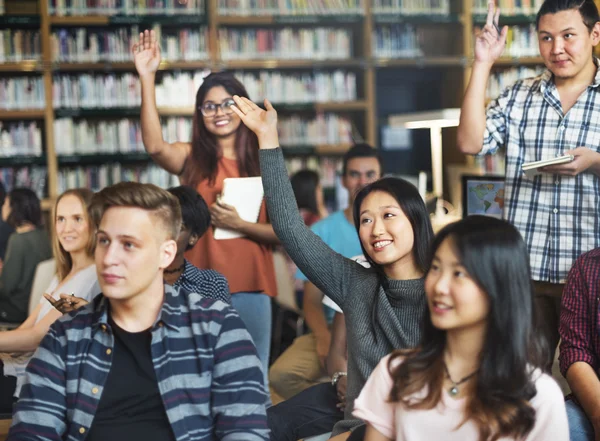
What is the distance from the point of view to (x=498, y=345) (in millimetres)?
1590

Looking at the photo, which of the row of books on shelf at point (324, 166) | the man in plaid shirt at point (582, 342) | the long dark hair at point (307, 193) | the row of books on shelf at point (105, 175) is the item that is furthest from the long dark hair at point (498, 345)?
the row of books on shelf at point (324, 166)

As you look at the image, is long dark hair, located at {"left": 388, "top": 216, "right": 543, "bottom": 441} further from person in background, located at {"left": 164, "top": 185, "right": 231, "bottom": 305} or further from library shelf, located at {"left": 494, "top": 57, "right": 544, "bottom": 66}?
library shelf, located at {"left": 494, "top": 57, "right": 544, "bottom": 66}

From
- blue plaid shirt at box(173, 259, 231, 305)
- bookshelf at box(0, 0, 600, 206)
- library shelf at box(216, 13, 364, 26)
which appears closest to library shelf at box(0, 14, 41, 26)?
bookshelf at box(0, 0, 600, 206)

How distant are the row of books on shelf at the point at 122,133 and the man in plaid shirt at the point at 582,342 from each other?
168 inches

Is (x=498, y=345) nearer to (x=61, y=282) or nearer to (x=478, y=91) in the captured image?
(x=478, y=91)

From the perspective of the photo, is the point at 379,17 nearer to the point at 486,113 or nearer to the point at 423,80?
the point at 423,80

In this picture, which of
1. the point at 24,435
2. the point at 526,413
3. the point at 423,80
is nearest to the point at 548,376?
the point at 526,413

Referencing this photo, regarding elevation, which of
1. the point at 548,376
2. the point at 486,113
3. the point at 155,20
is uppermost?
the point at 155,20

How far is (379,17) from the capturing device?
643cm

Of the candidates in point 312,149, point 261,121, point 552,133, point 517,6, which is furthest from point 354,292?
point 517,6

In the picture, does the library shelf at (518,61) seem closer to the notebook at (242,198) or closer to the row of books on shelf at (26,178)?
the row of books on shelf at (26,178)

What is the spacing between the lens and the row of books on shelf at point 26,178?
604cm

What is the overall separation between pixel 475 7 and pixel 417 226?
478cm

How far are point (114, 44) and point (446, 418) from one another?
5074mm
